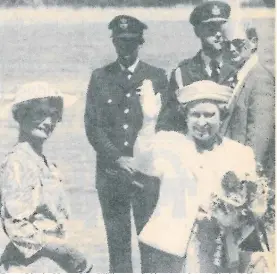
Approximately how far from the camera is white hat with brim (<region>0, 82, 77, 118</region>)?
4.02 metres

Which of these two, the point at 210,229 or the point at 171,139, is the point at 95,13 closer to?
the point at 171,139

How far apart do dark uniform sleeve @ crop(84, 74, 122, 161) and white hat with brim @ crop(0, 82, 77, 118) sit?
0.08 meters

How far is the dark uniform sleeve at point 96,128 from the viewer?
13.3ft

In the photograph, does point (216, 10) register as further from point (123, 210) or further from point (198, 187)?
point (123, 210)

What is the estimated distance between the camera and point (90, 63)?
406 centimetres

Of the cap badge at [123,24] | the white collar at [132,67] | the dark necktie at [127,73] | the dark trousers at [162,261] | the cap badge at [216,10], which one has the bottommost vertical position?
the dark trousers at [162,261]

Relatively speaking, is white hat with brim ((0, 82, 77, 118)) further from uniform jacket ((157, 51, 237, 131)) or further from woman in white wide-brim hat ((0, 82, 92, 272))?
uniform jacket ((157, 51, 237, 131))

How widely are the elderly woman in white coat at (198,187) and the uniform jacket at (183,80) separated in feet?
0.09

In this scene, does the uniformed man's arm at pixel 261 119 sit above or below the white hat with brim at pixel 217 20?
below

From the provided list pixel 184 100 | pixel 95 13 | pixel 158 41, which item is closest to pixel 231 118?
pixel 184 100

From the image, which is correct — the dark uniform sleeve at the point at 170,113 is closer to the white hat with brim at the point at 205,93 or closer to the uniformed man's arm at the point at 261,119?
the white hat with brim at the point at 205,93

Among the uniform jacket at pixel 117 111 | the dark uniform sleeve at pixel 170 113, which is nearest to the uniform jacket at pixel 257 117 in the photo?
the dark uniform sleeve at pixel 170 113

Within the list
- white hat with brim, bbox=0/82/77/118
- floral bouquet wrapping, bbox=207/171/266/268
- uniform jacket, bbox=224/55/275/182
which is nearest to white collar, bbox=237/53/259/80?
uniform jacket, bbox=224/55/275/182

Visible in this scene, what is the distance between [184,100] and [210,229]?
0.59 m
